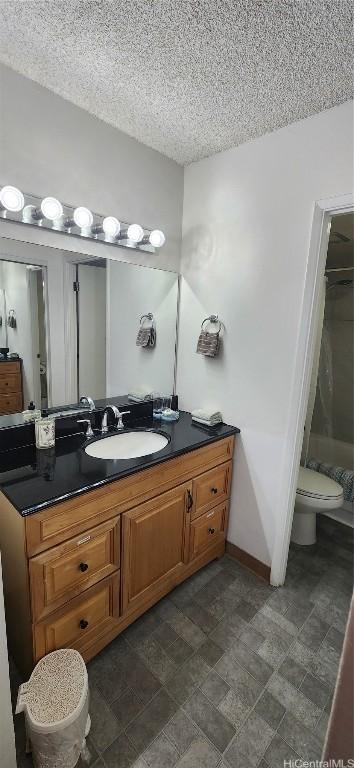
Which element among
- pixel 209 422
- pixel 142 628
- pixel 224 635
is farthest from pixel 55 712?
pixel 209 422

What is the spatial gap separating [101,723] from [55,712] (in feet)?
1.01

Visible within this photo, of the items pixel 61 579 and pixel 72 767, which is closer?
pixel 72 767

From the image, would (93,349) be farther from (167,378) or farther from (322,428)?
(322,428)

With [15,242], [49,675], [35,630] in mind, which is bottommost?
[49,675]

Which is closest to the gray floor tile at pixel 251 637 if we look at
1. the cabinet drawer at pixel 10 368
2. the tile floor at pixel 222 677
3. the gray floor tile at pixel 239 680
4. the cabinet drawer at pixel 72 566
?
the tile floor at pixel 222 677

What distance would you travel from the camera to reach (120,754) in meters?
1.09

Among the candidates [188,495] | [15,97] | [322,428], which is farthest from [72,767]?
[322,428]

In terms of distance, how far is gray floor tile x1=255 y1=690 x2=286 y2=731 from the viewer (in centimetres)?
120

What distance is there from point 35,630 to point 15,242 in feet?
4.86

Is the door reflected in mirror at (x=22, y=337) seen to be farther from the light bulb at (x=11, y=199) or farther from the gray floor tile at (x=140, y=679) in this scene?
the gray floor tile at (x=140, y=679)

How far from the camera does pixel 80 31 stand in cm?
105

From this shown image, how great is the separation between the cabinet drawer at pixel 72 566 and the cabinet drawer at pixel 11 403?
2.16 feet

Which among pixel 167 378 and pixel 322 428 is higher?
pixel 167 378

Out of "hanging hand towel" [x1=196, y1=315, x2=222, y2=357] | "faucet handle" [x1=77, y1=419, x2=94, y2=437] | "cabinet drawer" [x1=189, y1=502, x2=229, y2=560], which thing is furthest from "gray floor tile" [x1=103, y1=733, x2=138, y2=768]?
"hanging hand towel" [x1=196, y1=315, x2=222, y2=357]
